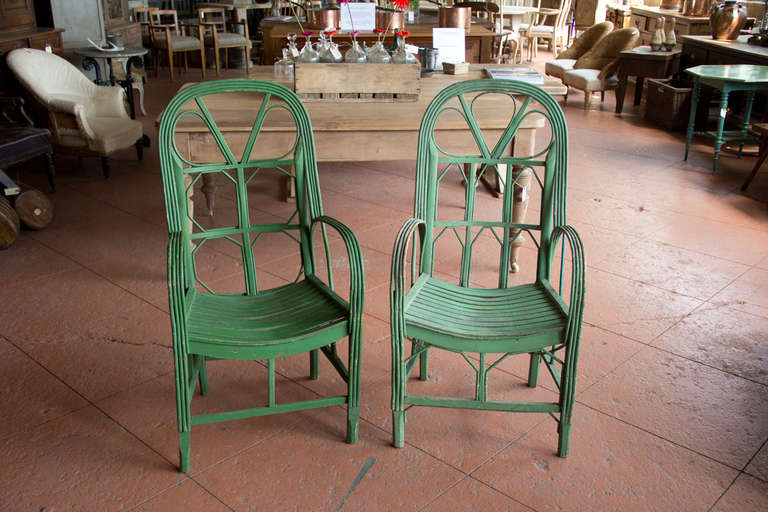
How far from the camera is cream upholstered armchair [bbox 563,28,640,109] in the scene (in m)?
7.13

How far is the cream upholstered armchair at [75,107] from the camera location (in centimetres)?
466

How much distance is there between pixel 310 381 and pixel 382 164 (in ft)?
9.30

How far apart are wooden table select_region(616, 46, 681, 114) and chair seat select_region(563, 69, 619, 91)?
188 millimetres

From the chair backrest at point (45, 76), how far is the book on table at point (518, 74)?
2.94 meters

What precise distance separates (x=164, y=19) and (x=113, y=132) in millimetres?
6856

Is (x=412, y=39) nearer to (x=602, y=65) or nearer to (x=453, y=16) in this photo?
(x=453, y=16)

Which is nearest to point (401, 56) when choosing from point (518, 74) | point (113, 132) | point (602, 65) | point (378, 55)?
point (378, 55)

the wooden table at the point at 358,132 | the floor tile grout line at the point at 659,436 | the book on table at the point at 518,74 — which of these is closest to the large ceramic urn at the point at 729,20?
the book on table at the point at 518,74

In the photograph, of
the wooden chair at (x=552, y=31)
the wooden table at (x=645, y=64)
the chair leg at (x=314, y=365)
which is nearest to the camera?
the chair leg at (x=314, y=365)

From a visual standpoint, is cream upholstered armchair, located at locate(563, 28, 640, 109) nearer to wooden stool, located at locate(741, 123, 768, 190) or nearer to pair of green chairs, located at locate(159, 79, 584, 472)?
wooden stool, located at locate(741, 123, 768, 190)

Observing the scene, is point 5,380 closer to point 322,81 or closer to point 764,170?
point 322,81

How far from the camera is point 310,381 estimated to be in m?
2.47

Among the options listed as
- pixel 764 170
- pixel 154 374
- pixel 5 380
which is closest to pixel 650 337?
pixel 154 374

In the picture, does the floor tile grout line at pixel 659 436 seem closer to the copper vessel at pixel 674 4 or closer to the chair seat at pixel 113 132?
the chair seat at pixel 113 132
